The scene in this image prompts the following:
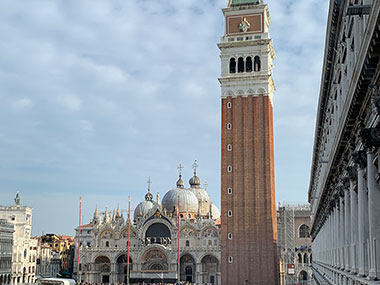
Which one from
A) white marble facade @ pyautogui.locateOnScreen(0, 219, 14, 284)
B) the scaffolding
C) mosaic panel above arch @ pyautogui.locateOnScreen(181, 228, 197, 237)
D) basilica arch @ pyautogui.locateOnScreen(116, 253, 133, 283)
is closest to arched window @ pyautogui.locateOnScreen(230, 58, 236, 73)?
the scaffolding

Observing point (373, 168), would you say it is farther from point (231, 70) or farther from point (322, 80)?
point (231, 70)

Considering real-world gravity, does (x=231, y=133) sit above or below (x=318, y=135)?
above

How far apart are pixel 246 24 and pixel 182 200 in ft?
127

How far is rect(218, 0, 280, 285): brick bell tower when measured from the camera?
66.1 meters

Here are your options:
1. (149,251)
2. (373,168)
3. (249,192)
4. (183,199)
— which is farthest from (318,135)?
(183,199)

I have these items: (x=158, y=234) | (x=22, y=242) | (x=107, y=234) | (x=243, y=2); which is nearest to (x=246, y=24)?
(x=243, y=2)

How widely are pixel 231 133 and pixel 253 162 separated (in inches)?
190

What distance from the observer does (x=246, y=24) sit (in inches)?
2817

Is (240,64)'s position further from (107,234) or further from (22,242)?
(22,242)

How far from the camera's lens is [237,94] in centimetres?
7044

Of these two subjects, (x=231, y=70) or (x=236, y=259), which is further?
(x=231, y=70)

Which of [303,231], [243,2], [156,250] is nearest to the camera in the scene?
[243,2]

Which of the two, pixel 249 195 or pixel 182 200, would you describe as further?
pixel 182 200

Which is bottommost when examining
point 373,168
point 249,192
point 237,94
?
point 373,168
